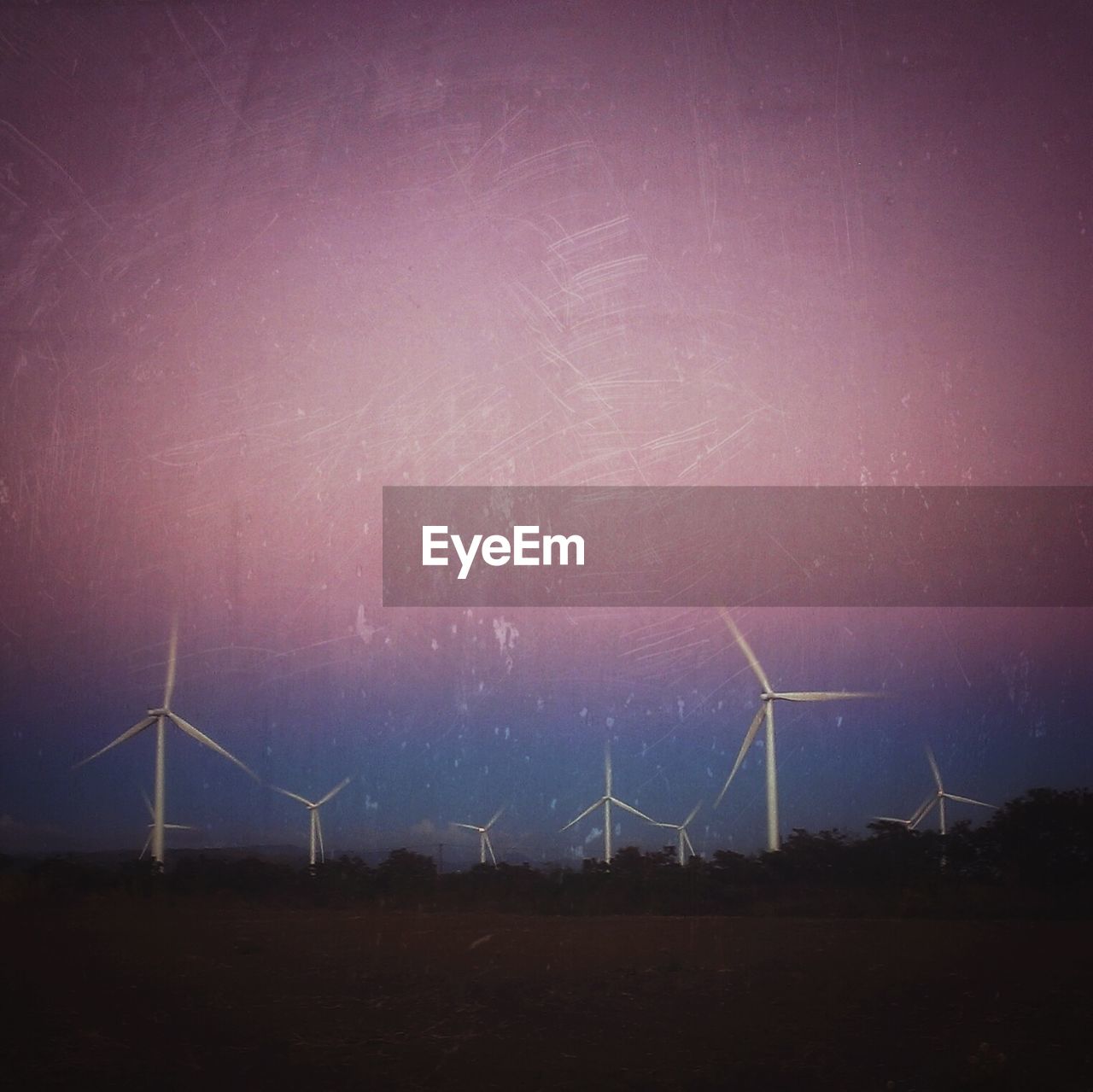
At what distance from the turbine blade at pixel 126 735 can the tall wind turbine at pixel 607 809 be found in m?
1.88

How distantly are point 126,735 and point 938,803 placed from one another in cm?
357

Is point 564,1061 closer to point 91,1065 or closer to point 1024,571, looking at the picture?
point 91,1065

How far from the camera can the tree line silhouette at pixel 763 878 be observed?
14.9 feet

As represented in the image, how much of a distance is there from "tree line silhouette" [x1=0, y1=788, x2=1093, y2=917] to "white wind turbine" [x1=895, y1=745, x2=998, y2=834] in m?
0.04

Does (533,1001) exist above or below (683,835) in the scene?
below

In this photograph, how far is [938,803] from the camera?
453cm

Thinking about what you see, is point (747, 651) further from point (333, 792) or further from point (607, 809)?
point (333, 792)

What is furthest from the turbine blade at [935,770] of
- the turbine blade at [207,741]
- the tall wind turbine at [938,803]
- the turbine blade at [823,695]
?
the turbine blade at [207,741]

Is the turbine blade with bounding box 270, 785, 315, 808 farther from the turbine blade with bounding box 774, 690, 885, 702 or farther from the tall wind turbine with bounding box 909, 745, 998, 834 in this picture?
the tall wind turbine with bounding box 909, 745, 998, 834

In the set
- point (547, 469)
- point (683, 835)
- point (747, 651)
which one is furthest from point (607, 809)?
point (547, 469)

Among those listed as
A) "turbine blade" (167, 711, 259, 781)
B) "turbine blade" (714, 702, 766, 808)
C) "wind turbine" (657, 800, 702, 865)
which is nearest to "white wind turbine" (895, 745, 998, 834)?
"turbine blade" (714, 702, 766, 808)

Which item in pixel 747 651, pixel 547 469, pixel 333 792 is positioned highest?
pixel 547 469

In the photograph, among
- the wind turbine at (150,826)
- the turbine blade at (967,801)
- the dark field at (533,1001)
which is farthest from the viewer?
the wind turbine at (150,826)

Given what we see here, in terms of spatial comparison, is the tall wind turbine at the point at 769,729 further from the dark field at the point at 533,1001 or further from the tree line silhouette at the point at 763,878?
the dark field at the point at 533,1001
